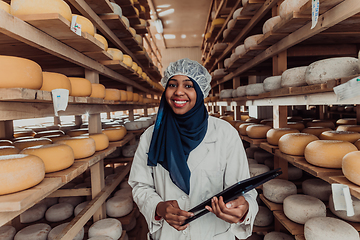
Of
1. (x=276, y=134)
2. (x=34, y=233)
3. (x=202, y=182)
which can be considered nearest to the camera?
(x=202, y=182)

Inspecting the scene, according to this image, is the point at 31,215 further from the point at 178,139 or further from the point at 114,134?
the point at 178,139

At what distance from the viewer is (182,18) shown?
8.31 m

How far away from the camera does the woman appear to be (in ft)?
3.58

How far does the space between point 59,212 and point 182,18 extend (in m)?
8.07

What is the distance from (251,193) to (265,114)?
13.2 ft

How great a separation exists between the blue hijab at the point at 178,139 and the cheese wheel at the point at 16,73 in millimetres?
659

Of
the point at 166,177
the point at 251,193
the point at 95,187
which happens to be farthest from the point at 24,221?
the point at 251,193

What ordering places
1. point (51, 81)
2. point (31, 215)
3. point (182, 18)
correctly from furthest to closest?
point (182, 18) → point (31, 215) → point (51, 81)

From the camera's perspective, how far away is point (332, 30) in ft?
5.61

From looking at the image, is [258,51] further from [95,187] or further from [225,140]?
[95,187]

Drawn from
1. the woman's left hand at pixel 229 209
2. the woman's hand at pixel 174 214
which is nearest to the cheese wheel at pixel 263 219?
the woman's left hand at pixel 229 209

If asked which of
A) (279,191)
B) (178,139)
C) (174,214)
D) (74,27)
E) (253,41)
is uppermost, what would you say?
(253,41)

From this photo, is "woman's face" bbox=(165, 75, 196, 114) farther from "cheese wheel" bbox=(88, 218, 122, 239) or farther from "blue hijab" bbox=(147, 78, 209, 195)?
"cheese wheel" bbox=(88, 218, 122, 239)

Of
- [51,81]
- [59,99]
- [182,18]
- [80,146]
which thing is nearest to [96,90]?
[80,146]
